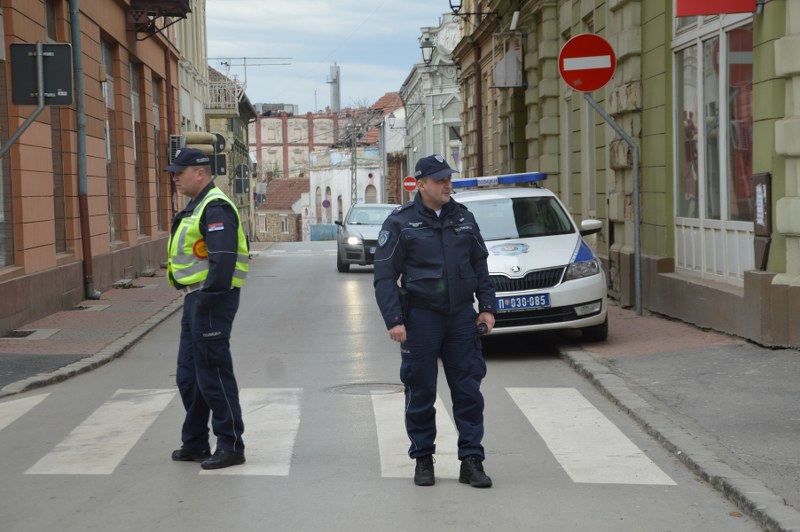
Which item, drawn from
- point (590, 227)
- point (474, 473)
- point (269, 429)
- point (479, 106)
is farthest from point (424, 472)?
point (479, 106)

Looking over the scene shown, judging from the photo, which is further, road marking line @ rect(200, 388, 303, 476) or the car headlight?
the car headlight

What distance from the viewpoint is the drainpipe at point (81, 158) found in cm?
1917

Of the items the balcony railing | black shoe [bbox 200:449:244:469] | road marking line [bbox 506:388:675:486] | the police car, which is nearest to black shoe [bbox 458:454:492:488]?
road marking line [bbox 506:388:675:486]

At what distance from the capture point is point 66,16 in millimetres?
19312

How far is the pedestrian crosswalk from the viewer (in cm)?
705

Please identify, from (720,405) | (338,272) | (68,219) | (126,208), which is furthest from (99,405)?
(338,272)

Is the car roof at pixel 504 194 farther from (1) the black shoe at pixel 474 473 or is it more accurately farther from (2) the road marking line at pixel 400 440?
(1) the black shoe at pixel 474 473

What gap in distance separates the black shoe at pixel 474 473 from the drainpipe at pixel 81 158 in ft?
44.9

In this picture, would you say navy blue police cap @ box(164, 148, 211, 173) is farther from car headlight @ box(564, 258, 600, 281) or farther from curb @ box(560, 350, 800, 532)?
car headlight @ box(564, 258, 600, 281)

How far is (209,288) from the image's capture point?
273 inches

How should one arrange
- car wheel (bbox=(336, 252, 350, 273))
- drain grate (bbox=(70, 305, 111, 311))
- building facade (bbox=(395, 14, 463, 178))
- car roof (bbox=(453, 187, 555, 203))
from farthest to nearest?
1. building facade (bbox=(395, 14, 463, 178))
2. car wheel (bbox=(336, 252, 350, 273))
3. drain grate (bbox=(70, 305, 111, 311))
4. car roof (bbox=(453, 187, 555, 203))

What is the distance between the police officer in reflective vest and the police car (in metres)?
5.00

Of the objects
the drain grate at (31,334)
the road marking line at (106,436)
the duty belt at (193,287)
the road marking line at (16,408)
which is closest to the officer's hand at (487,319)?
the duty belt at (193,287)

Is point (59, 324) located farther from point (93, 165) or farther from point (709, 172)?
point (709, 172)
